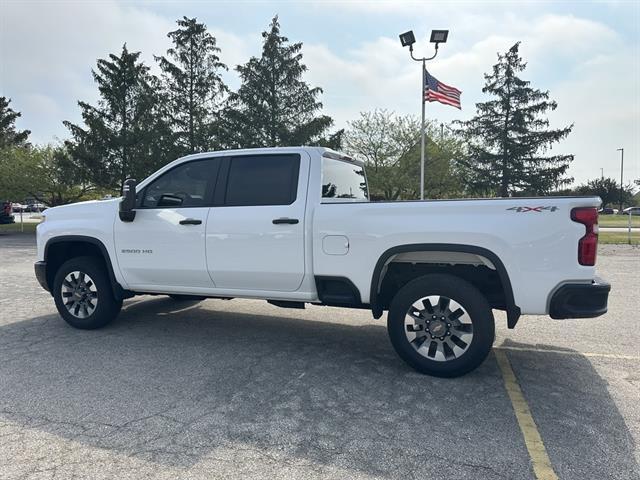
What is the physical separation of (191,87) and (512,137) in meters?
21.2

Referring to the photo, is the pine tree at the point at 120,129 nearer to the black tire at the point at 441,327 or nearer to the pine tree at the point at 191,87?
the pine tree at the point at 191,87

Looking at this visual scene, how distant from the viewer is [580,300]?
11.7ft

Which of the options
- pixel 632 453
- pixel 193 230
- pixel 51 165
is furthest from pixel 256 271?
pixel 51 165

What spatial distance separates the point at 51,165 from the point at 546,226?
2845 centimetres

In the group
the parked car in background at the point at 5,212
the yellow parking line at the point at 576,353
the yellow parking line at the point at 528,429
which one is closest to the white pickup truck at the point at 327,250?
the yellow parking line at the point at 528,429

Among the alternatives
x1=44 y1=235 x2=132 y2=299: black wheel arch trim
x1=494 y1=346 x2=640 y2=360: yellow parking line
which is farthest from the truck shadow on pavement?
x1=44 y1=235 x2=132 y2=299: black wheel arch trim

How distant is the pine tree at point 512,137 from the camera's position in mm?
30409

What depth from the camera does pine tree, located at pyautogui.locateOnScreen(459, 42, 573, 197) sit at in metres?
30.4

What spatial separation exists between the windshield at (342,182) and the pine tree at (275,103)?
19.9m

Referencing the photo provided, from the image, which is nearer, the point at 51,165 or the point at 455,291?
the point at 455,291

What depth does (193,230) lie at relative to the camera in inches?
187

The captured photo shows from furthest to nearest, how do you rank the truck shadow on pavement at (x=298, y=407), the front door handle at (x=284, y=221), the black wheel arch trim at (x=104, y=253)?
the black wheel arch trim at (x=104, y=253)
the front door handle at (x=284, y=221)
the truck shadow on pavement at (x=298, y=407)

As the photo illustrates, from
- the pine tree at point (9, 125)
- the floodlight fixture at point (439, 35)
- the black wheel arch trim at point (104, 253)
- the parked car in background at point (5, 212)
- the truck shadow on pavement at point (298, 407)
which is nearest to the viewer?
the truck shadow on pavement at point (298, 407)

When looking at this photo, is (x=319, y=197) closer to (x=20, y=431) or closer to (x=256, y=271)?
(x=256, y=271)
